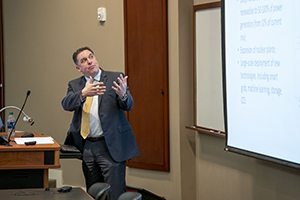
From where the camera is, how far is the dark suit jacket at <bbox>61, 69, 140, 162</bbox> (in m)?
3.16

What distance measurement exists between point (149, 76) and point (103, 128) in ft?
4.08

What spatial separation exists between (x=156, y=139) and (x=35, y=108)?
82.8 inches

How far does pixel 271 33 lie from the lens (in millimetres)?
2525

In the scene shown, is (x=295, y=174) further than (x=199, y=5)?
No

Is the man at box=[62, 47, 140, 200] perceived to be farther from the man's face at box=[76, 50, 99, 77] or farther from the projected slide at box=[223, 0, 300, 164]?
the projected slide at box=[223, 0, 300, 164]

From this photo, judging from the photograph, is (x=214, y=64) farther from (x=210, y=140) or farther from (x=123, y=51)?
(x=123, y=51)

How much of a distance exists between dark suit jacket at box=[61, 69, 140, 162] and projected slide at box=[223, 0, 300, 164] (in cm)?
82

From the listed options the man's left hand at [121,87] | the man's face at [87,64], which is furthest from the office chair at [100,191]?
the man's face at [87,64]


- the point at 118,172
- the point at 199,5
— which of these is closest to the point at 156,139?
the point at 118,172

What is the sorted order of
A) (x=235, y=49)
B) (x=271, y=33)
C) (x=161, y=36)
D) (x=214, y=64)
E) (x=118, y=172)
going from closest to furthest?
1. (x=271, y=33)
2. (x=235, y=49)
3. (x=118, y=172)
4. (x=214, y=64)
5. (x=161, y=36)

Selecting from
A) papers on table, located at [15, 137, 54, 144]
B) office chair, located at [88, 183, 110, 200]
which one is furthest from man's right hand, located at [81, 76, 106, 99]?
office chair, located at [88, 183, 110, 200]

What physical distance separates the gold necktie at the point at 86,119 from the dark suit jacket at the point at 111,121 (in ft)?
0.17

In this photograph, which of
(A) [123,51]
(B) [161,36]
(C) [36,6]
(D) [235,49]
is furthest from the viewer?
(C) [36,6]

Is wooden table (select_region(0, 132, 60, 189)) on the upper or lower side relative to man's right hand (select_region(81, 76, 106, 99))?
lower
